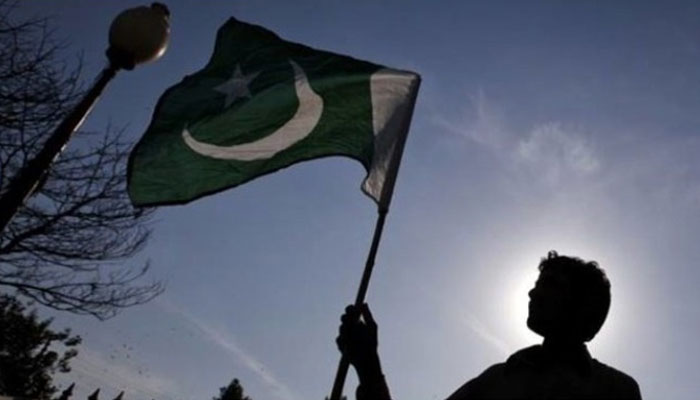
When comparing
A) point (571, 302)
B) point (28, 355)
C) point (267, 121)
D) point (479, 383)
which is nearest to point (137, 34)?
point (267, 121)

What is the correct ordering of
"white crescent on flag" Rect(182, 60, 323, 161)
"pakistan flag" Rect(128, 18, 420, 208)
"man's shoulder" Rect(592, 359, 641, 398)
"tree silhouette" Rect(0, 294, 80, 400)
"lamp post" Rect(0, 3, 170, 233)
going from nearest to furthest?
1. "man's shoulder" Rect(592, 359, 641, 398)
2. "pakistan flag" Rect(128, 18, 420, 208)
3. "white crescent on flag" Rect(182, 60, 323, 161)
4. "lamp post" Rect(0, 3, 170, 233)
5. "tree silhouette" Rect(0, 294, 80, 400)

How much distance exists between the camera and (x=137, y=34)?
4.84 m

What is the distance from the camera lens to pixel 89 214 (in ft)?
36.1

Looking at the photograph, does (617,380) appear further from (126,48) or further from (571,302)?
(126,48)

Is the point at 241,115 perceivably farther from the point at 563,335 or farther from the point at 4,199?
the point at 563,335

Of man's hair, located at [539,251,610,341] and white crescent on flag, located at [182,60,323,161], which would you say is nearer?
man's hair, located at [539,251,610,341]

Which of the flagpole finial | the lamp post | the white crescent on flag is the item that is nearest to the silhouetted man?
the white crescent on flag

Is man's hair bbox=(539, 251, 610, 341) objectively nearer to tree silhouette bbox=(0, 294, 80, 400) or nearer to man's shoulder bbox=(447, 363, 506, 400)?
man's shoulder bbox=(447, 363, 506, 400)

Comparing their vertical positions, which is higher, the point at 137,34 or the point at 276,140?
the point at 137,34

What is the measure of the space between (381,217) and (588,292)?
1.18 meters

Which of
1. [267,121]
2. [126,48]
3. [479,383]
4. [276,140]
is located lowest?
[479,383]

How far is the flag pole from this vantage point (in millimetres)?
2873

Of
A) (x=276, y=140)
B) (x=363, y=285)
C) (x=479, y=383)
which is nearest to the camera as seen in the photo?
(x=479, y=383)

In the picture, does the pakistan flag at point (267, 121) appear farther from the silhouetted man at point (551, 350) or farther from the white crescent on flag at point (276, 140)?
the silhouetted man at point (551, 350)
